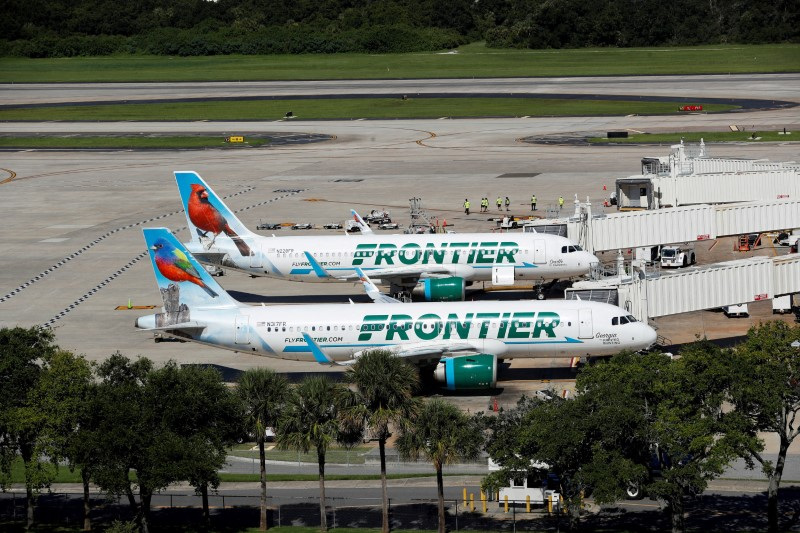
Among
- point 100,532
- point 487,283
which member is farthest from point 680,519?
point 487,283

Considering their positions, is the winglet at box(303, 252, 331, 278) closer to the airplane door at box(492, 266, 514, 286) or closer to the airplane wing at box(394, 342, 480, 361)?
the airplane door at box(492, 266, 514, 286)

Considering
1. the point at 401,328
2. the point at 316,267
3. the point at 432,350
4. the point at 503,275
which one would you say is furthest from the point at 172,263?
the point at 503,275

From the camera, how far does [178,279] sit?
70438 millimetres

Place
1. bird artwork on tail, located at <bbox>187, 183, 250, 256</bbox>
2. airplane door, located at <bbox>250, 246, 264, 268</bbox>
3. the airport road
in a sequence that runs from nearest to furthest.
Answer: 1. the airport road
2. airplane door, located at <bbox>250, 246, 264, 268</bbox>
3. bird artwork on tail, located at <bbox>187, 183, 250, 256</bbox>

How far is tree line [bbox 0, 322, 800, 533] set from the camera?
47719 mm

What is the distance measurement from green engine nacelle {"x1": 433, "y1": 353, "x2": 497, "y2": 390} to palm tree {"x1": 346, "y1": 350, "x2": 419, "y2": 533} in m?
14.8

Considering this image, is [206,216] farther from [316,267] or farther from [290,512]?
[290,512]

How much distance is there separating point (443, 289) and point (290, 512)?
1302 inches

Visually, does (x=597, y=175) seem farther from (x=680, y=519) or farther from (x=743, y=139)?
(x=680, y=519)

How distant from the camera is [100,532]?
5322 cm

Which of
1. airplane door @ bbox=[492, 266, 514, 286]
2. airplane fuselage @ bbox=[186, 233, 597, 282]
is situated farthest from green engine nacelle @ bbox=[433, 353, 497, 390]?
airplane fuselage @ bbox=[186, 233, 597, 282]

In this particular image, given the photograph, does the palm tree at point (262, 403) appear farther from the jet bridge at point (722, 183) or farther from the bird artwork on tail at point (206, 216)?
the jet bridge at point (722, 183)

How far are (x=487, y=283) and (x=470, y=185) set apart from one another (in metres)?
45.9

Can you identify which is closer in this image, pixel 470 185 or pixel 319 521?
pixel 319 521
